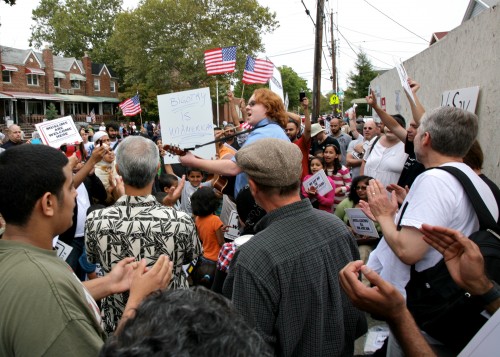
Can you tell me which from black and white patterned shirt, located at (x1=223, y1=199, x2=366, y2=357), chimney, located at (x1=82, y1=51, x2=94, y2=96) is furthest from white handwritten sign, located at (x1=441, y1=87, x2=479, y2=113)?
chimney, located at (x1=82, y1=51, x2=94, y2=96)

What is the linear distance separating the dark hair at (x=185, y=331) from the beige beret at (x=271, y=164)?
3.73 ft

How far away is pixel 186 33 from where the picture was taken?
38.0 m

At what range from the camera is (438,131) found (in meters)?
2.33

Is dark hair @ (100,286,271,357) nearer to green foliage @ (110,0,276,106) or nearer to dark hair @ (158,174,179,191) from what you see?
dark hair @ (158,174,179,191)

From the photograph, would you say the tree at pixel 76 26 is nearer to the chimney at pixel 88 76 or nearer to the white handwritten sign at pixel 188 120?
the chimney at pixel 88 76

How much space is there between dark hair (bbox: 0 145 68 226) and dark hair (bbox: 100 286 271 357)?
1.03 meters

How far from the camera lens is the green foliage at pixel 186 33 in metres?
37.2

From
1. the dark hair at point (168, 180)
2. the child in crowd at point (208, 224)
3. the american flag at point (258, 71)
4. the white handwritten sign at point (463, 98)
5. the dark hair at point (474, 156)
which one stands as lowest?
the child in crowd at point (208, 224)

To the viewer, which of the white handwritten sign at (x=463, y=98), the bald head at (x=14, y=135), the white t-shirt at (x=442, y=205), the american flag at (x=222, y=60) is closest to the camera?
the white t-shirt at (x=442, y=205)

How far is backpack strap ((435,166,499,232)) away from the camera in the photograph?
2.08 m

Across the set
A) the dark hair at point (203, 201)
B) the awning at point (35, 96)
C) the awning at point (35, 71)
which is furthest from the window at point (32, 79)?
the dark hair at point (203, 201)

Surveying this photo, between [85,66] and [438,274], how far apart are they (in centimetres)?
6235

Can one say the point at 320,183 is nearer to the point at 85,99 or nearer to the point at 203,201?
the point at 203,201

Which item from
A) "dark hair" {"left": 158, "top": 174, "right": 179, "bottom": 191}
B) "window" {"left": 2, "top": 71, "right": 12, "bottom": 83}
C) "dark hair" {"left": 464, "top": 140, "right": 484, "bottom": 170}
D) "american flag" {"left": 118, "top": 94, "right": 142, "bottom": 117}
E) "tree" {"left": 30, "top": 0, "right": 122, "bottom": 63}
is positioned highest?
"tree" {"left": 30, "top": 0, "right": 122, "bottom": 63}
